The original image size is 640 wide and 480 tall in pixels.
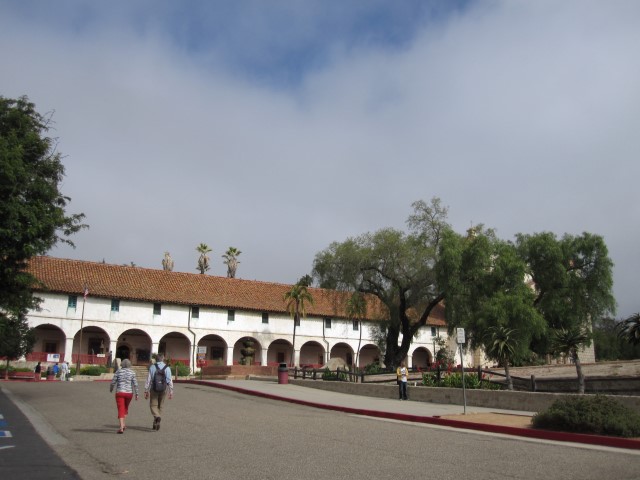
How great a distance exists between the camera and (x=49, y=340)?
43812 mm

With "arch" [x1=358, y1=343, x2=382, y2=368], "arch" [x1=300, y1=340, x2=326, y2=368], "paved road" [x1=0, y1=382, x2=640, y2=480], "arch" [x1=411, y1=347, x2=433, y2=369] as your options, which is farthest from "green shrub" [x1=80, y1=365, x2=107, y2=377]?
"arch" [x1=411, y1=347, x2=433, y2=369]

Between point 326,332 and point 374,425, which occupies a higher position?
point 326,332

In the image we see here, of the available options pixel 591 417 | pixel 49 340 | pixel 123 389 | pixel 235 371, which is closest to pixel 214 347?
pixel 235 371

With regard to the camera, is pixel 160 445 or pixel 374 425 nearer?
pixel 160 445

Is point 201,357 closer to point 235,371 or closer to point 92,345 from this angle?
point 92,345

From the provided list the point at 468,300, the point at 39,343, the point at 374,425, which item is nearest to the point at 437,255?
the point at 468,300

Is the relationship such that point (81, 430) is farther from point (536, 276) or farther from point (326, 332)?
point (326, 332)

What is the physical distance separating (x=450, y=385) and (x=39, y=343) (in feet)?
108

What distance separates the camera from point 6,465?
7820mm

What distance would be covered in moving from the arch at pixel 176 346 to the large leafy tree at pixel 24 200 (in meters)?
26.8

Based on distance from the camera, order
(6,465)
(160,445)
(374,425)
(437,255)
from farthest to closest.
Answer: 1. (437,255)
2. (374,425)
3. (160,445)
4. (6,465)

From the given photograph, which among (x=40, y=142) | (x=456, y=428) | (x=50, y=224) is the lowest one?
(x=456, y=428)

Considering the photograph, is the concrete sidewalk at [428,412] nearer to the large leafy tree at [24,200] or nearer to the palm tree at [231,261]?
the large leafy tree at [24,200]

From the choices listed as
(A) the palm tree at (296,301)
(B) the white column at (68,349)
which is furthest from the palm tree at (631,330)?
(B) the white column at (68,349)
